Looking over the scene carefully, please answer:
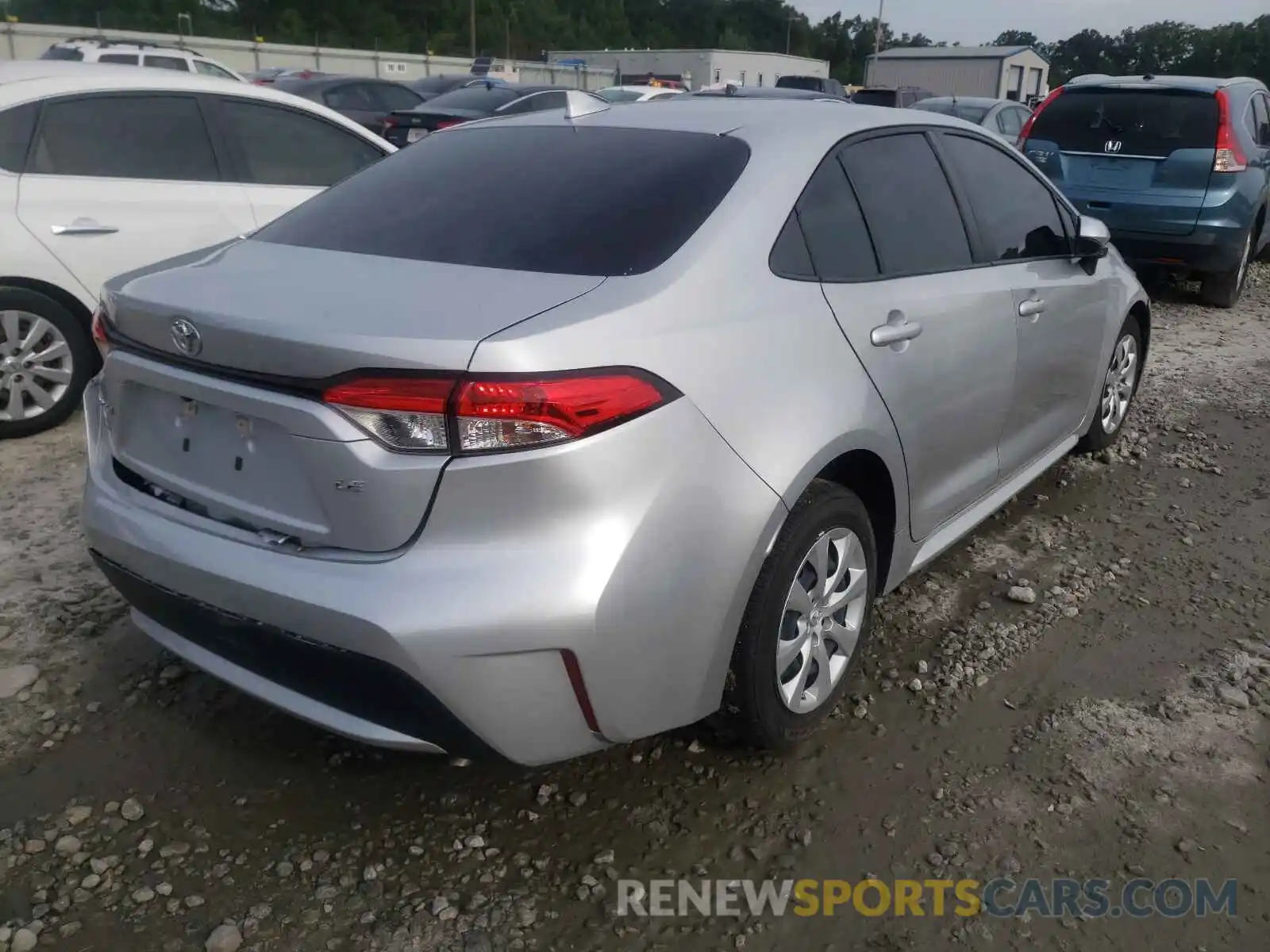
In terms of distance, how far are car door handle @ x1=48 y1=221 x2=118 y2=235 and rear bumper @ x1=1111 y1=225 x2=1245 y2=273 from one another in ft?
21.4

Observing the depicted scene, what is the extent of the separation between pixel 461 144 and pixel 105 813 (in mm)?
2033

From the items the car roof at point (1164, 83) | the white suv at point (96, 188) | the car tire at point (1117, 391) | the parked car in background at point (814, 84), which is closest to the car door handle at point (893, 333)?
the car tire at point (1117, 391)

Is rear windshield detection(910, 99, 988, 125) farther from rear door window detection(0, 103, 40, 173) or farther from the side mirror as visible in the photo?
rear door window detection(0, 103, 40, 173)

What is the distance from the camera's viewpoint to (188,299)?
2340 mm

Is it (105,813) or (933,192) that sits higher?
(933,192)

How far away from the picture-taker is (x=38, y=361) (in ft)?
15.7

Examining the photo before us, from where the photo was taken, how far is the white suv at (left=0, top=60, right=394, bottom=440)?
471 centimetres

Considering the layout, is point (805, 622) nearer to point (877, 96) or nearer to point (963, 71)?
point (877, 96)

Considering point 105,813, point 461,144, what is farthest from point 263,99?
point 105,813

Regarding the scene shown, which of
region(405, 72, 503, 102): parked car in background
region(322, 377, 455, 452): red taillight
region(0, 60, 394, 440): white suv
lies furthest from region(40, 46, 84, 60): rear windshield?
region(322, 377, 455, 452): red taillight

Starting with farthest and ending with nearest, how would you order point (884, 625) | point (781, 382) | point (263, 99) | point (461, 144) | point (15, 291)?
point (263, 99) → point (15, 291) → point (884, 625) → point (461, 144) → point (781, 382)

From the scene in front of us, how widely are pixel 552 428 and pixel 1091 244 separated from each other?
289 centimetres

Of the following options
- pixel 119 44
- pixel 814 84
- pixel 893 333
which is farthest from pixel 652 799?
pixel 814 84

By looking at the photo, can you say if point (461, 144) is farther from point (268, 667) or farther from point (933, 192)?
point (268, 667)
